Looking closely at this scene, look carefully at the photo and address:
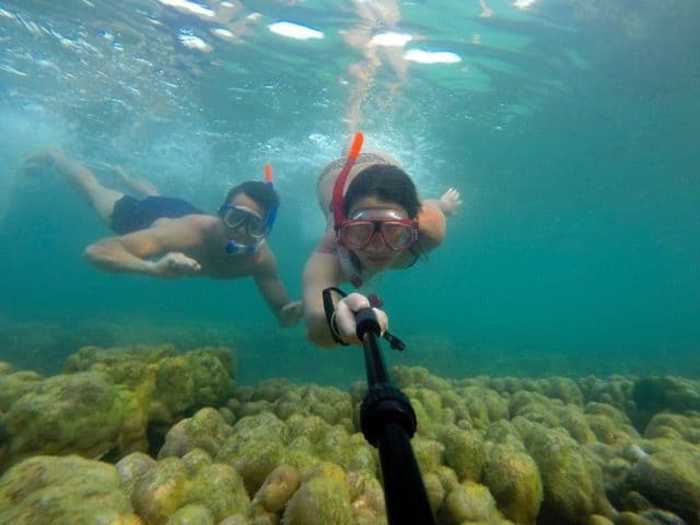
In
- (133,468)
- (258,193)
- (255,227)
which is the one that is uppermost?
(258,193)

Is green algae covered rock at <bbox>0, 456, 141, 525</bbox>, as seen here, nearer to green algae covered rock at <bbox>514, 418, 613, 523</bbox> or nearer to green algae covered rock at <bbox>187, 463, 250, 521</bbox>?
green algae covered rock at <bbox>187, 463, 250, 521</bbox>

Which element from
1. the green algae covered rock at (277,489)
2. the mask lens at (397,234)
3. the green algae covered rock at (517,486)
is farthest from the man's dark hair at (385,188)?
the green algae covered rock at (277,489)

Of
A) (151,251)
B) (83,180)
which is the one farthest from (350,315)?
(83,180)

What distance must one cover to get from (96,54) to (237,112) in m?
6.79

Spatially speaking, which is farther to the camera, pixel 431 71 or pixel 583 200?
pixel 583 200

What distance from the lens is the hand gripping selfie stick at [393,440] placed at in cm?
80

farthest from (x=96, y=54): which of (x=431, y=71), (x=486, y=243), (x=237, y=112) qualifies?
(x=486, y=243)

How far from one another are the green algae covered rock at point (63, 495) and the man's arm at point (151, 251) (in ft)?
11.5

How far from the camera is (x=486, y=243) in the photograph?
65.4m

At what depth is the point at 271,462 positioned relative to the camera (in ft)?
8.11

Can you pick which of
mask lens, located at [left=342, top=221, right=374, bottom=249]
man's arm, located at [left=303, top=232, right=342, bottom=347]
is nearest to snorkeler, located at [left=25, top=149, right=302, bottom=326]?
man's arm, located at [left=303, top=232, right=342, bottom=347]

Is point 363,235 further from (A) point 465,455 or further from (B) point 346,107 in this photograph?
(B) point 346,107

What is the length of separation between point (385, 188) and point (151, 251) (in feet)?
14.7

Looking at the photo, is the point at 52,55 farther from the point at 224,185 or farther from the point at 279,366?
the point at 224,185
